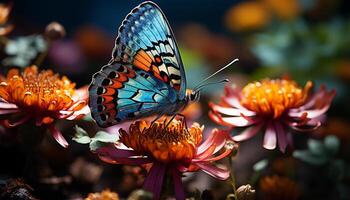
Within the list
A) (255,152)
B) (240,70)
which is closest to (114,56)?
(255,152)

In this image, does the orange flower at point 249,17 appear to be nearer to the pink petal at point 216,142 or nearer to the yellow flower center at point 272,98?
the yellow flower center at point 272,98

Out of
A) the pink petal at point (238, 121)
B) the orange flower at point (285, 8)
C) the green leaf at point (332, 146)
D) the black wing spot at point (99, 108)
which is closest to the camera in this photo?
the black wing spot at point (99, 108)

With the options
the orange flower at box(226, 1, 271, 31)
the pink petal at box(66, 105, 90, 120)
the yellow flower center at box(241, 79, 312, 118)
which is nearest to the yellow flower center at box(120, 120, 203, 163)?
the pink petal at box(66, 105, 90, 120)

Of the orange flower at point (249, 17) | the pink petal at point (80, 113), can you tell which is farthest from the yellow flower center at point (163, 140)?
the orange flower at point (249, 17)

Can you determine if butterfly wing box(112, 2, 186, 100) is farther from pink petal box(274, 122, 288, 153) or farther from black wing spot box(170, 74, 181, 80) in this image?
pink petal box(274, 122, 288, 153)

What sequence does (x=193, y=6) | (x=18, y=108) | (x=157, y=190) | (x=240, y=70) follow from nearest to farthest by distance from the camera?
(x=157, y=190) < (x=18, y=108) < (x=240, y=70) < (x=193, y=6)

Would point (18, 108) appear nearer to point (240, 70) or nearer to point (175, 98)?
point (175, 98)
